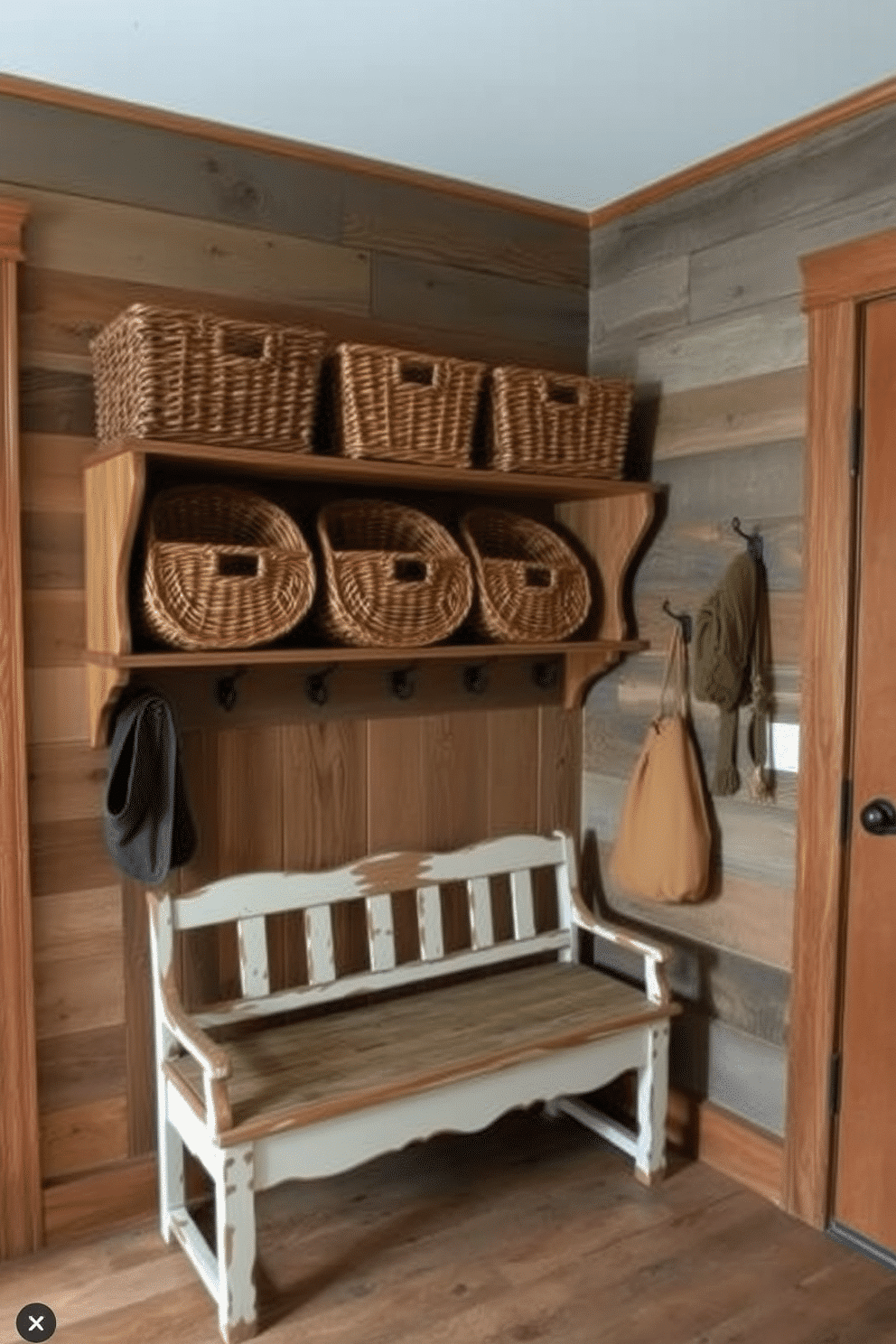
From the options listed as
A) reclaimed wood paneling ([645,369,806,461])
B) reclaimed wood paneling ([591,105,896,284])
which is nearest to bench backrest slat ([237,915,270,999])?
reclaimed wood paneling ([645,369,806,461])

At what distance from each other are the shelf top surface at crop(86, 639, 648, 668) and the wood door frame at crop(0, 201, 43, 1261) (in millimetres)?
189

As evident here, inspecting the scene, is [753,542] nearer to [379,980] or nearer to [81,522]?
[379,980]

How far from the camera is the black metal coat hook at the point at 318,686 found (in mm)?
2445

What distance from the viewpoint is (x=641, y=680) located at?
272cm

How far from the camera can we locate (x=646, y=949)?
2488 mm

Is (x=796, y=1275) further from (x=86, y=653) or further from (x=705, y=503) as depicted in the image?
(x=86, y=653)

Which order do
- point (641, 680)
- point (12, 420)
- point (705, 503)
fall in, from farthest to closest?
point (641, 680) < point (705, 503) < point (12, 420)

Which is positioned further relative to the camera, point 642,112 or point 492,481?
point 492,481

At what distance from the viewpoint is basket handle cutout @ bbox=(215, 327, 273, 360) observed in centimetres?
198

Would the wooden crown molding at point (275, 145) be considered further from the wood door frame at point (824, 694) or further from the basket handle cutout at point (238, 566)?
the basket handle cutout at point (238, 566)

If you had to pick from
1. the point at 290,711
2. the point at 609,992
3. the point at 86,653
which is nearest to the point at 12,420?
the point at 86,653

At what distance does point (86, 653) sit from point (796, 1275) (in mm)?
1912

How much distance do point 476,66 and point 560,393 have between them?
0.69 meters

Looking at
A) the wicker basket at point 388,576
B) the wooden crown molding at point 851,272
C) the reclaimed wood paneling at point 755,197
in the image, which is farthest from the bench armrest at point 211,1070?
the reclaimed wood paneling at point 755,197
